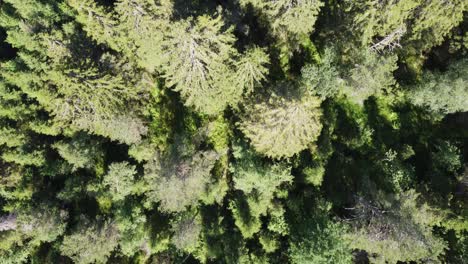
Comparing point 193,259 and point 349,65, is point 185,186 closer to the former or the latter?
point 193,259

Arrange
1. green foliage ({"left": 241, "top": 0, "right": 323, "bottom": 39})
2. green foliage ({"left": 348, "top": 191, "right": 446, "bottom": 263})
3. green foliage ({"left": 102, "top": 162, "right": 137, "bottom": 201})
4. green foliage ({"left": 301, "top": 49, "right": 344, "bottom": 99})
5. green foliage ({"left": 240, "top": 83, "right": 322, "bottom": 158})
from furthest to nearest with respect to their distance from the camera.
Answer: green foliage ({"left": 102, "top": 162, "right": 137, "bottom": 201}), green foliage ({"left": 301, "top": 49, "right": 344, "bottom": 99}), green foliage ({"left": 241, "top": 0, "right": 323, "bottom": 39}), green foliage ({"left": 240, "top": 83, "right": 322, "bottom": 158}), green foliage ({"left": 348, "top": 191, "right": 446, "bottom": 263})

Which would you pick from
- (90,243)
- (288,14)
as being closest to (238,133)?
(288,14)

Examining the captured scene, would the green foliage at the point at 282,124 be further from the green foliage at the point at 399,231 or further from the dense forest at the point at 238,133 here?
the green foliage at the point at 399,231

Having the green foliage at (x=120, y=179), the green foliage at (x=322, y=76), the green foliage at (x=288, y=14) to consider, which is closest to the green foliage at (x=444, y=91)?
the green foliage at (x=322, y=76)

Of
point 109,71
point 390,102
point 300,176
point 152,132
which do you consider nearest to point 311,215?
point 300,176

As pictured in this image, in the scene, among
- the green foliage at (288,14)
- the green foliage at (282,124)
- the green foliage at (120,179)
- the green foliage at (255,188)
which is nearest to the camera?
the green foliage at (282,124)

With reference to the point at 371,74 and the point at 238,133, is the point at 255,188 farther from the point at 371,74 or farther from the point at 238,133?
the point at 371,74

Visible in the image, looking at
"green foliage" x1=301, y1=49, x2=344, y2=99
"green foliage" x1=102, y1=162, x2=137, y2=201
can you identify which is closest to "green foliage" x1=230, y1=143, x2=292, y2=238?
"green foliage" x1=301, y1=49, x2=344, y2=99

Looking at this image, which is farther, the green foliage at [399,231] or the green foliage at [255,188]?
the green foliage at [255,188]

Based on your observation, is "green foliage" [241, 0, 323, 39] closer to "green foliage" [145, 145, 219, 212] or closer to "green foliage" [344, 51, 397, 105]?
"green foliage" [344, 51, 397, 105]
